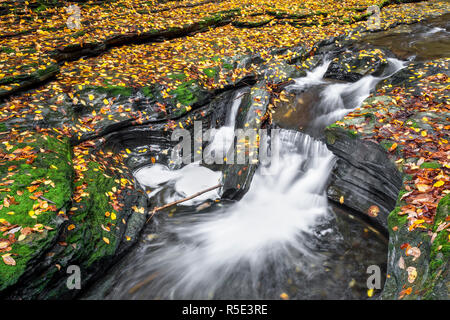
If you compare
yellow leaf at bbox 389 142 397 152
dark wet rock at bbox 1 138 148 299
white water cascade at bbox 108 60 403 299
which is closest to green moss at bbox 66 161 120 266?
dark wet rock at bbox 1 138 148 299

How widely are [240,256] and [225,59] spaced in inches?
260

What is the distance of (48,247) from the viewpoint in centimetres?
365

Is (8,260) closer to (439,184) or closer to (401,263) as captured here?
(401,263)

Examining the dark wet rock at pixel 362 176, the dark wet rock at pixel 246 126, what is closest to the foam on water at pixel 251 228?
the dark wet rock at pixel 246 126

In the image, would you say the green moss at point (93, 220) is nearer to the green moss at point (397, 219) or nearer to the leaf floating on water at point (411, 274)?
the leaf floating on water at point (411, 274)

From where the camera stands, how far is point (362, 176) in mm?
5293

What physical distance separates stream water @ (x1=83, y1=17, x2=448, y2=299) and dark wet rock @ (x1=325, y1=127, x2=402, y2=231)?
0.33 meters

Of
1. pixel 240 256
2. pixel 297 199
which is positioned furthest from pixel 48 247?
pixel 297 199

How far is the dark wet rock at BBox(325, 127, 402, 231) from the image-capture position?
188 inches

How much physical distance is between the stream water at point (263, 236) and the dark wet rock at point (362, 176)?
33 centimetres

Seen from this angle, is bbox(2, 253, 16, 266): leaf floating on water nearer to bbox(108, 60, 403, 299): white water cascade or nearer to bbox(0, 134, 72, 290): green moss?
bbox(0, 134, 72, 290): green moss

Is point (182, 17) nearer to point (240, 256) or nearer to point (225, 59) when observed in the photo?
point (225, 59)

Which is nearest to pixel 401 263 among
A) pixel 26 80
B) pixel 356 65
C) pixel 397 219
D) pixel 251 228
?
pixel 397 219

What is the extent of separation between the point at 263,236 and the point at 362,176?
7.93 ft
